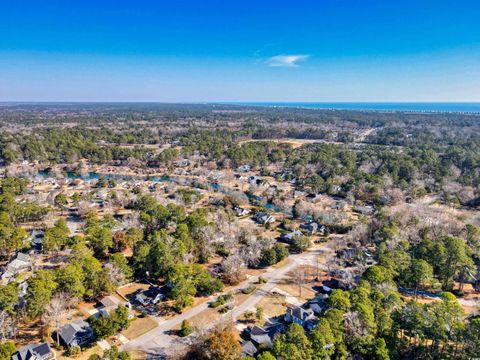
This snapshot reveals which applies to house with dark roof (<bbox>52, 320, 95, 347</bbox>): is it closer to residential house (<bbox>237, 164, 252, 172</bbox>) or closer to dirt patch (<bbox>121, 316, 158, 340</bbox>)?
dirt patch (<bbox>121, 316, 158, 340</bbox>)

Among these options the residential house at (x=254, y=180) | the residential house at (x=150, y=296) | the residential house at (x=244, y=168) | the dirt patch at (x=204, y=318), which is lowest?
the dirt patch at (x=204, y=318)

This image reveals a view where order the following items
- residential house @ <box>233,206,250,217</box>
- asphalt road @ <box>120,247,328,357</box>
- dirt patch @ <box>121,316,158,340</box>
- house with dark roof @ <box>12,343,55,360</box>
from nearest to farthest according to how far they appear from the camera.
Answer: house with dark roof @ <box>12,343,55,360</box>
asphalt road @ <box>120,247,328,357</box>
dirt patch @ <box>121,316,158,340</box>
residential house @ <box>233,206,250,217</box>

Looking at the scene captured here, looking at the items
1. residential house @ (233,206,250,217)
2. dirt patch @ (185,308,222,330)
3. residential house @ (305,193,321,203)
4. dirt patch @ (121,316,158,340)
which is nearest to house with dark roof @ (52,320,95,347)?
dirt patch @ (121,316,158,340)

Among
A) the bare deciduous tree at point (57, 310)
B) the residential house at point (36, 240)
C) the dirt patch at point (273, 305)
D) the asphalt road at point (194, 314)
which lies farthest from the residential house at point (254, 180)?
the bare deciduous tree at point (57, 310)

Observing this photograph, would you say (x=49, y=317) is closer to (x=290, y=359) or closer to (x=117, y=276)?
(x=117, y=276)

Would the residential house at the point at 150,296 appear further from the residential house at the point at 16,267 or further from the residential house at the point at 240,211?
the residential house at the point at 240,211

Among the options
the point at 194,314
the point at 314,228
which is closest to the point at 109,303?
the point at 194,314

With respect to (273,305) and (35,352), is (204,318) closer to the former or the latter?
(273,305)
